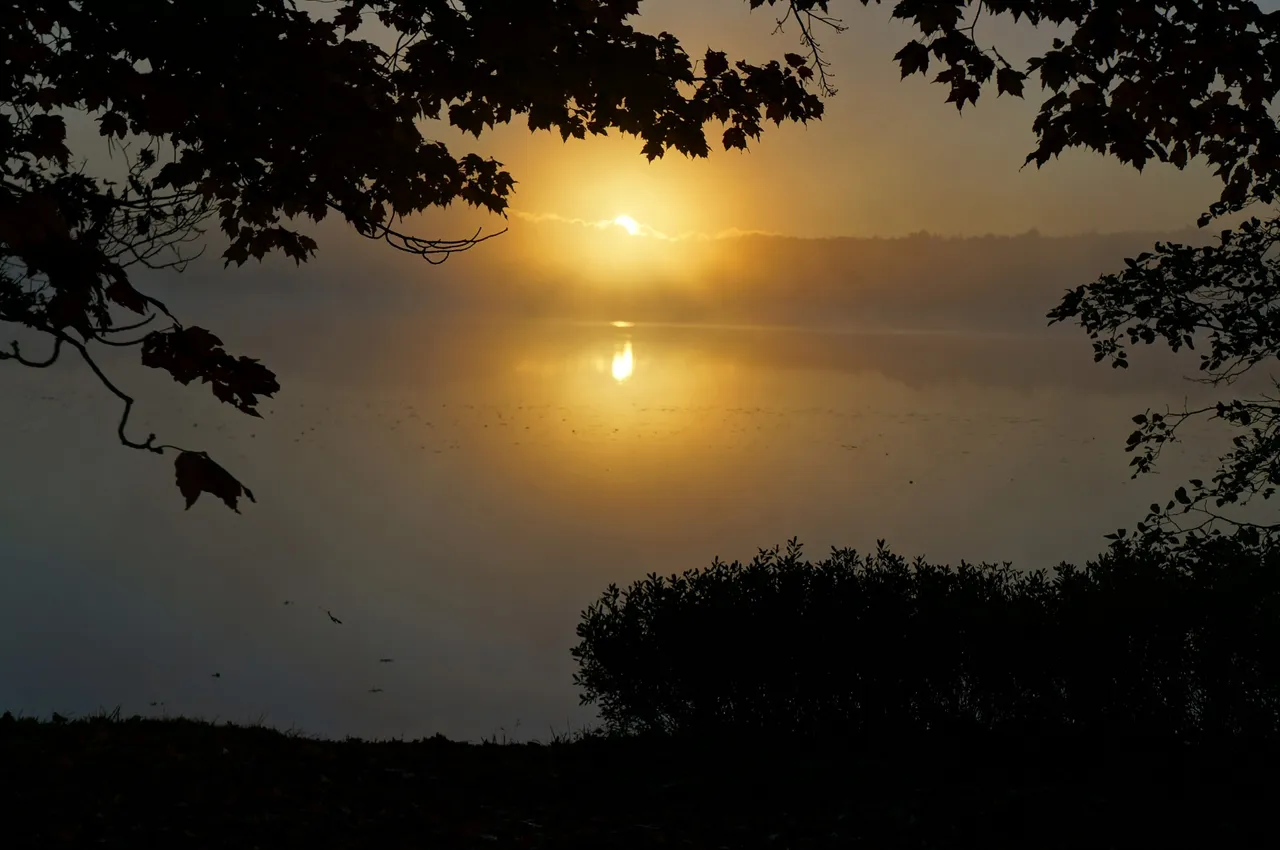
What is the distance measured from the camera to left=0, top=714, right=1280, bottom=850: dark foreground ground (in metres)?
6.28

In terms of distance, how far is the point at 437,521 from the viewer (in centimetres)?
2220

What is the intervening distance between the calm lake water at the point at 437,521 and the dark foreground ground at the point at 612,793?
3.74 metres

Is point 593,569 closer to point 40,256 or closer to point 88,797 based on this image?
point 88,797

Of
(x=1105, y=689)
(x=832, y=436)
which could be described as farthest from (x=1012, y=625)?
(x=832, y=436)

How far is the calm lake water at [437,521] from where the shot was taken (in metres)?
13.2

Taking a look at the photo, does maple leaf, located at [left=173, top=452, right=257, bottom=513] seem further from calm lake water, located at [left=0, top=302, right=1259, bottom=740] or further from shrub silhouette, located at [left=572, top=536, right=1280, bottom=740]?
calm lake water, located at [left=0, top=302, right=1259, bottom=740]

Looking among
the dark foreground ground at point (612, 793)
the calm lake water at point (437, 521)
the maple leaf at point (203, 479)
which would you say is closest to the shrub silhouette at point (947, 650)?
the dark foreground ground at point (612, 793)

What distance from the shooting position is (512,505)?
24.1 meters

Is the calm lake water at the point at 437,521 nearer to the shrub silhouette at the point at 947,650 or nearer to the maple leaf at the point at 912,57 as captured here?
the shrub silhouette at the point at 947,650

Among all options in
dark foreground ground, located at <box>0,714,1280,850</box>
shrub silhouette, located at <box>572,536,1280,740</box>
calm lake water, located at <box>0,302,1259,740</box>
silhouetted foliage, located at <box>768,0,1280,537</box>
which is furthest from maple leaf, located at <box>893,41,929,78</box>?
calm lake water, located at <box>0,302,1259,740</box>

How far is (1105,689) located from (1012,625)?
34.8 inches

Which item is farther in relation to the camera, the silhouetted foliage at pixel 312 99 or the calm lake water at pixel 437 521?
the calm lake water at pixel 437 521

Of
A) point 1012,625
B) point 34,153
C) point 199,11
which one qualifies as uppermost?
point 34,153

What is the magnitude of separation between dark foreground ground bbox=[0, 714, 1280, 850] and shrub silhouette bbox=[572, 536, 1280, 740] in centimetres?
28
